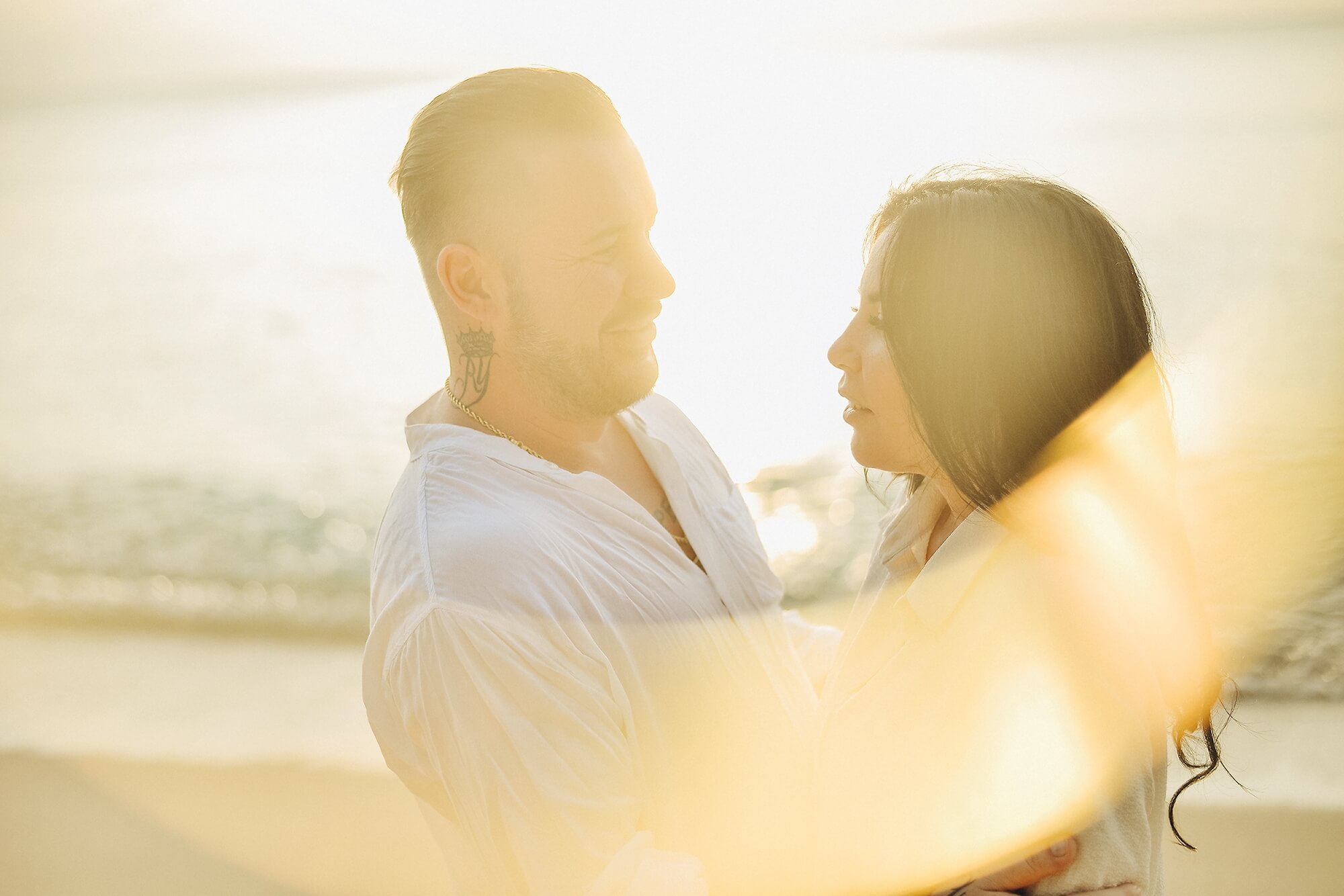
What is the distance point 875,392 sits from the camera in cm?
237

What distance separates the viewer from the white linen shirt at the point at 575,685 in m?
2.08

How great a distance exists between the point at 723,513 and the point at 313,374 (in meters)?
11.2

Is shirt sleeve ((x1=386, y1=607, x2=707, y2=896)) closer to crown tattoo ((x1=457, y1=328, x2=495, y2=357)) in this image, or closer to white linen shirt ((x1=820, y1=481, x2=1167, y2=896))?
white linen shirt ((x1=820, y1=481, x2=1167, y2=896))

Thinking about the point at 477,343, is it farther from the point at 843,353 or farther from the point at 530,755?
the point at 530,755

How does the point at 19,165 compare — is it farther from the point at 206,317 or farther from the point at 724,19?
the point at 724,19

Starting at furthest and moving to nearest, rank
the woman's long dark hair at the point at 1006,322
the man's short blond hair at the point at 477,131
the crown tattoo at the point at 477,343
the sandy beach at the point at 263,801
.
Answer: the sandy beach at the point at 263,801, the crown tattoo at the point at 477,343, the man's short blond hair at the point at 477,131, the woman's long dark hair at the point at 1006,322

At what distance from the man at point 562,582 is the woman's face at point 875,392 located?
53 centimetres

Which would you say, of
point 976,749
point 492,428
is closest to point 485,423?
point 492,428

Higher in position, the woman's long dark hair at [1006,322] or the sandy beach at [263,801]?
the woman's long dark hair at [1006,322]

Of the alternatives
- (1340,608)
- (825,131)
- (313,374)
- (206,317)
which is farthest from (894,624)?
(825,131)

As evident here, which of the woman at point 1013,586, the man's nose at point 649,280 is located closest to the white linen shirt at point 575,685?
the woman at point 1013,586

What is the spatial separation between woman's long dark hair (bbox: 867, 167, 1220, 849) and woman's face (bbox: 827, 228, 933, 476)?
63 millimetres

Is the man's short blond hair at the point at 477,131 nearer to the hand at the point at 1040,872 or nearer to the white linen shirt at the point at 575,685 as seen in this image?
the white linen shirt at the point at 575,685

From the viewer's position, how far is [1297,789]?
A: 4.34 meters
